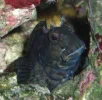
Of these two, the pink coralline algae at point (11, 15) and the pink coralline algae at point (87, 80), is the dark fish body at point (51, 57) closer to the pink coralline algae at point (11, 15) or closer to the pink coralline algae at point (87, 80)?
the pink coralline algae at point (87, 80)

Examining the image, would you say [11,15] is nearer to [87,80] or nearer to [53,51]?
[53,51]

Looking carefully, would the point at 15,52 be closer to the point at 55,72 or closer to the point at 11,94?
the point at 55,72

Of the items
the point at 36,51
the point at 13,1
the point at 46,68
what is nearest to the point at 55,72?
the point at 46,68

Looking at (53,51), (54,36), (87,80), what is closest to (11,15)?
(54,36)

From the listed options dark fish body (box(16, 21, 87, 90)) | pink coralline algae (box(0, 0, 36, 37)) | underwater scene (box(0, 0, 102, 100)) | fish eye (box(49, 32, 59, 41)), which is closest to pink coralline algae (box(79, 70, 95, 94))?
underwater scene (box(0, 0, 102, 100))

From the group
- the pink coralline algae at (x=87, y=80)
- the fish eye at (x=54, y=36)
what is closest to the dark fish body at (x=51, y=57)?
the fish eye at (x=54, y=36)

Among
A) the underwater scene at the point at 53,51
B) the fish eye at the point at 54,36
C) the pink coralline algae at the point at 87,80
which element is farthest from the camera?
the fish eye at the point at 54,36

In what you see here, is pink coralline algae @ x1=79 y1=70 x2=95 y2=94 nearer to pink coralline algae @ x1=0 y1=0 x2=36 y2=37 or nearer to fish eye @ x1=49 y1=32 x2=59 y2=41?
fish eye @ x1=49 y1=32 x2=59 y2=41
